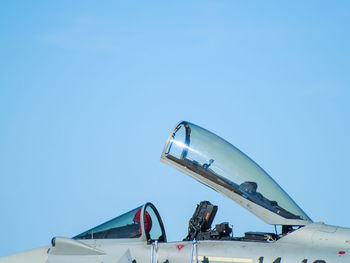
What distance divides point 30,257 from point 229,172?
3466 millimetres

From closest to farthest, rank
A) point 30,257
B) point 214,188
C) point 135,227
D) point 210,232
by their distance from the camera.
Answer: point 210,232 → point 214,188 → point 135,227 → point 30,257

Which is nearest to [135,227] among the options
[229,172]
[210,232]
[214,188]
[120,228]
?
[120,228]

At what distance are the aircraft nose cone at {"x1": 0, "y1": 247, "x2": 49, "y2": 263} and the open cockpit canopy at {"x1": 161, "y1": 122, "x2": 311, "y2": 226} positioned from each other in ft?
7.94

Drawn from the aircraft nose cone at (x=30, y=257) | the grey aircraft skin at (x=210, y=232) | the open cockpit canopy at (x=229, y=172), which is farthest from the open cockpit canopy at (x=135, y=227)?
the open cockpit canopy at (x=229, y=172)

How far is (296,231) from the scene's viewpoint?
9.30 m

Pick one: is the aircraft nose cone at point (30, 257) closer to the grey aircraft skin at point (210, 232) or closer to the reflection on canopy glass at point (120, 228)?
the grey aircraft skin at point (210, 232)

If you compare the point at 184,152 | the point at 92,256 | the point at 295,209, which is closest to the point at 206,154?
the point at 184,152

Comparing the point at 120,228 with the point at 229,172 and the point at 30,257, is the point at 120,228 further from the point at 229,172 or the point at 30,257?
the point at 229,172

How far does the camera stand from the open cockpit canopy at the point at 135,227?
33.8 feet

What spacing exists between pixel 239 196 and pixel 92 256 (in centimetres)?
239

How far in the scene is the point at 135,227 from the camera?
1038 cm

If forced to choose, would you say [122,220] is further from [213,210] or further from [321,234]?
[321,234]

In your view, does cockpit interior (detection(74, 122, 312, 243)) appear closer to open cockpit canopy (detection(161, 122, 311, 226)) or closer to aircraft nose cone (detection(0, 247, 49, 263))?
open cockpit canopy (detection(161, 122, 311, 226))

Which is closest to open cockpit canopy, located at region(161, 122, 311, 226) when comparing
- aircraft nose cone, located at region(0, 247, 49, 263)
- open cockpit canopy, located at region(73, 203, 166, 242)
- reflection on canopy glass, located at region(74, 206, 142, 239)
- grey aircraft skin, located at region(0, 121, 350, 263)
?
grey aircraft skin, located at region(0, 121, 350, 263)
